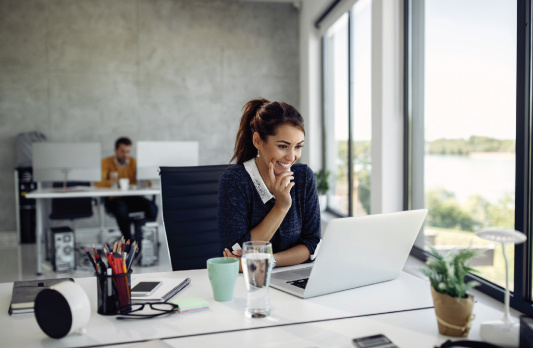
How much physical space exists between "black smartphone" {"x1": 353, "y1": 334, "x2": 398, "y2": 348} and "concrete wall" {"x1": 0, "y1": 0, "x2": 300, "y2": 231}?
17.0ft

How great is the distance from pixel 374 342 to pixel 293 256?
0.63 metres

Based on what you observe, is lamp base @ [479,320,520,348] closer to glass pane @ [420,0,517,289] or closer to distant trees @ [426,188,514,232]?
glass pane @ [420,0,517,289]

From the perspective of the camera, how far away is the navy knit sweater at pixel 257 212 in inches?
62.1

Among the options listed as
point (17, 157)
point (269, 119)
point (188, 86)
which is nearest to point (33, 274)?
point (17, 157)

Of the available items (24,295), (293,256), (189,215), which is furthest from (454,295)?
(189,215)

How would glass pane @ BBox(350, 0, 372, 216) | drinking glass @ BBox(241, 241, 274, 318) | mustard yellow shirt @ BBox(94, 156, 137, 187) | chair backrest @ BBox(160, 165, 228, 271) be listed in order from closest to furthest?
1. drinking glass @ BBox(241, 241, 274, 318)
2. chair backrest @ BBox(160, 165, 228, 271)
3. glass pane @ BBox(350, 0, 372, 216)
4. mustard yellow shirt @ BBox(94, 156, 137, 187)

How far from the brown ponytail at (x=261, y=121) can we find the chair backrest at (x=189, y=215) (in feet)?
0.99

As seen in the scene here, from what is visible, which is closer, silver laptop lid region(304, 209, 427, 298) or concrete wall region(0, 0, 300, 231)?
silver laptop lid region(304, 209, 427, 298)

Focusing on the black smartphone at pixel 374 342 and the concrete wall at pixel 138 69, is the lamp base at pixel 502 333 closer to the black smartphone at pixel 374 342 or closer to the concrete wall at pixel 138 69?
the black smartphone at pixel 374 342

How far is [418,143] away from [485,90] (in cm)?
75

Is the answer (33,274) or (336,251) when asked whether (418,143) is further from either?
(33,274)

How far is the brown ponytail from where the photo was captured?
1627 mm

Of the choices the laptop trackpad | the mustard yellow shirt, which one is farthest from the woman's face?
the mustard yellow shirt

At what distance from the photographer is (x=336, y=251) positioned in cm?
107
